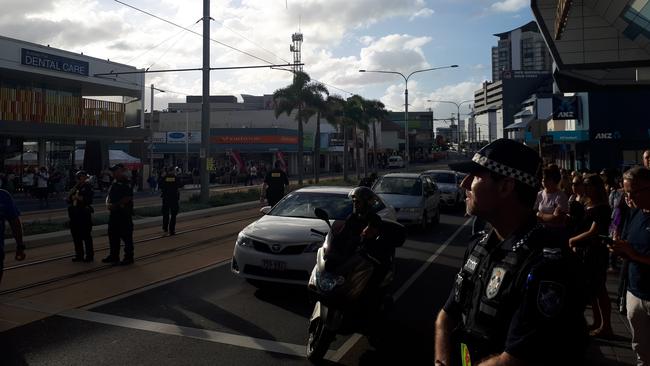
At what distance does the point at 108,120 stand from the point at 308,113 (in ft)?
47.8

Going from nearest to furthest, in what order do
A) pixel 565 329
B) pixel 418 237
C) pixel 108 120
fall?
pixel 565 329 → pixel 418 237 → pixel 108 120

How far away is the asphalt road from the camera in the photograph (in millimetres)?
5078

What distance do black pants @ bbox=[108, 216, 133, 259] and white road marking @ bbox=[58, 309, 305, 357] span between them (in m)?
3.15

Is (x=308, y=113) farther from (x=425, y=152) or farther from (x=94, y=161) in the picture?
(x=425, y=152)

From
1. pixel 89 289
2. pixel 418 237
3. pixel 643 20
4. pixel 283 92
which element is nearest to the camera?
pixel 89 289

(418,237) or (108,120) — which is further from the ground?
(108,120)

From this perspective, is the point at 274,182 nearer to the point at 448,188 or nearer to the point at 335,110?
the point at 448,188

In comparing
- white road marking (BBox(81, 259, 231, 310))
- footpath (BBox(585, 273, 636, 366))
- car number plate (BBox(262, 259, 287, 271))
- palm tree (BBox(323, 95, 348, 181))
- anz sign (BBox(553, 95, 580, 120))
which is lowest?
footpath (BBox(585, 273, 636, 366))

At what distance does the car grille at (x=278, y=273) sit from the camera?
6.91 meters

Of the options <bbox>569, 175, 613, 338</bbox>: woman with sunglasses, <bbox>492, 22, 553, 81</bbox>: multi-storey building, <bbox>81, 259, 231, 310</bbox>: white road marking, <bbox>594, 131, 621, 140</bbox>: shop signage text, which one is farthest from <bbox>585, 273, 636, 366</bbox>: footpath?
<bbox>492, 22, 553, 81</bbox>: multi-storey building

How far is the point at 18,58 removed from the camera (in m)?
26.7

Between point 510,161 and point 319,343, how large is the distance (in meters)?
3.17

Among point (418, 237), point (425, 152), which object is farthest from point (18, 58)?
point (425, 152)

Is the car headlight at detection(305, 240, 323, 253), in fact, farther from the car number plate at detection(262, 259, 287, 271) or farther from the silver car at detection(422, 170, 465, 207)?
the silver car at detection(422, 170, 465, 207)
